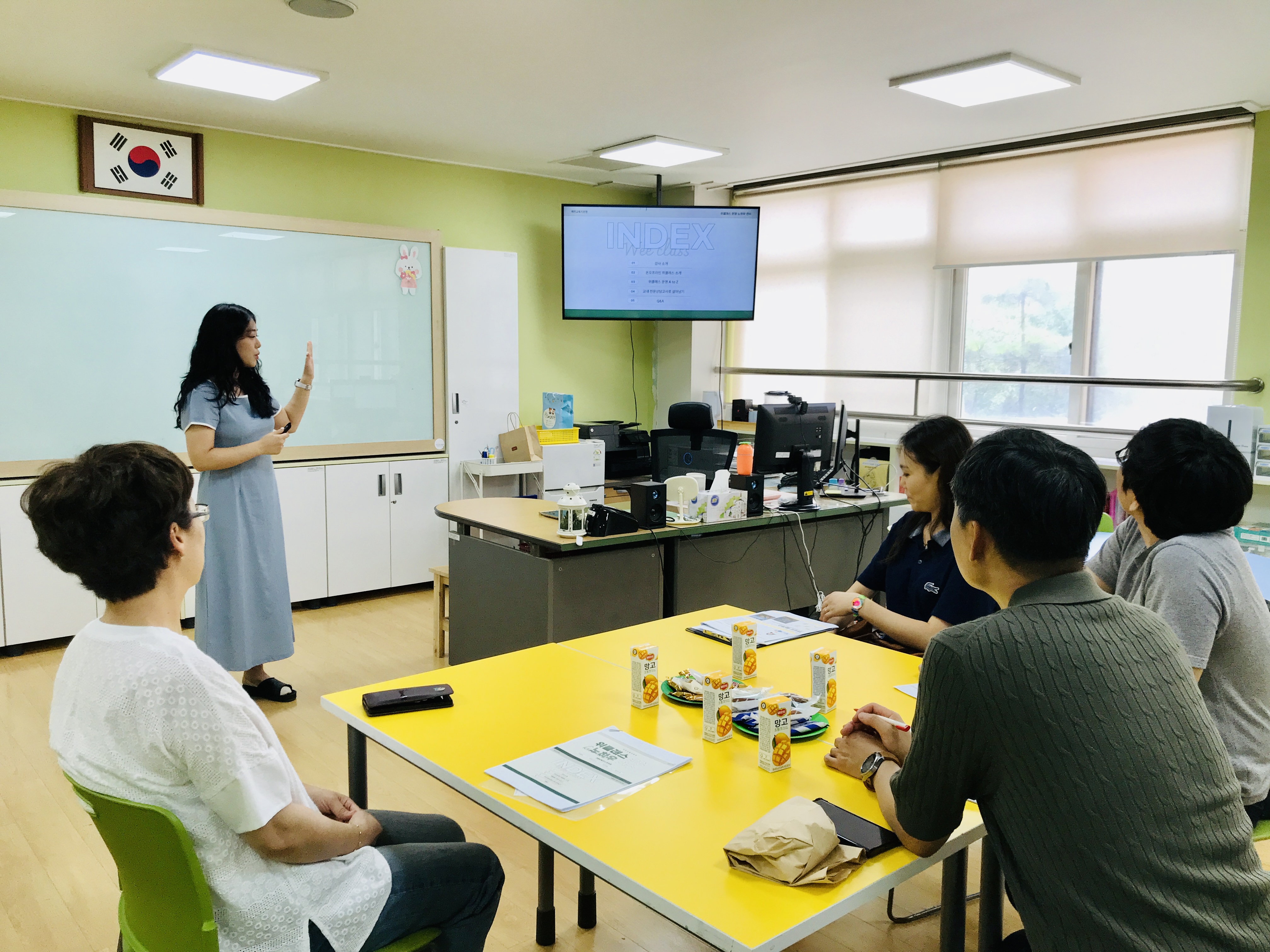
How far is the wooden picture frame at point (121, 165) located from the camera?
4.84m

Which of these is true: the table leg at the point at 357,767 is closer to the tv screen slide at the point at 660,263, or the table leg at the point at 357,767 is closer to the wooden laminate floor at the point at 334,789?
the wooden laminate floor at the point at 334,789

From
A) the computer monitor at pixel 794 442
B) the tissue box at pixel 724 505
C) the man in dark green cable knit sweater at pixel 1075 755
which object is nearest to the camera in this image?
the man in dark green cable knit sweater at pixel 1075 755

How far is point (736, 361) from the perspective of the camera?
7.30m

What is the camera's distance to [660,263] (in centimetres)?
643

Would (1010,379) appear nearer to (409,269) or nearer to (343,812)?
(409,269)

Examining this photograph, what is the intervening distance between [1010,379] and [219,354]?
14.0ft

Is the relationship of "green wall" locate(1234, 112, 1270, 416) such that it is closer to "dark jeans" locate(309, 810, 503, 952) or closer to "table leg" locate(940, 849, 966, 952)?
"table leg" locate(940, 849, 966, 952)

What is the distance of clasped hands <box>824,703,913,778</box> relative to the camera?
165cm

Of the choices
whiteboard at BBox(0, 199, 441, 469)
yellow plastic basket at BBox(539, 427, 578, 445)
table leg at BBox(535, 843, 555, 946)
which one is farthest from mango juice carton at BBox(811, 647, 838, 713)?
yellow plastic basket at BBox(539, 427, 578, 445)

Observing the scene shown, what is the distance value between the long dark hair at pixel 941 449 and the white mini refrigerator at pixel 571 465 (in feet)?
11.8

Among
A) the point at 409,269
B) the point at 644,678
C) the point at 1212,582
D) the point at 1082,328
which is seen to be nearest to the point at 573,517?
the point at 644,678

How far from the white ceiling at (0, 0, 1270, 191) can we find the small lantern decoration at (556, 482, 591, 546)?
1.80 metres

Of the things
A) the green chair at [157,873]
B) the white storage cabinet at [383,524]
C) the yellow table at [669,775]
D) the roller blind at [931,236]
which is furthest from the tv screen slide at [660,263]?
the green chair at [157,873]

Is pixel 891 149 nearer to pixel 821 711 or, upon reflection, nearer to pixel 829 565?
pixel 829 565
